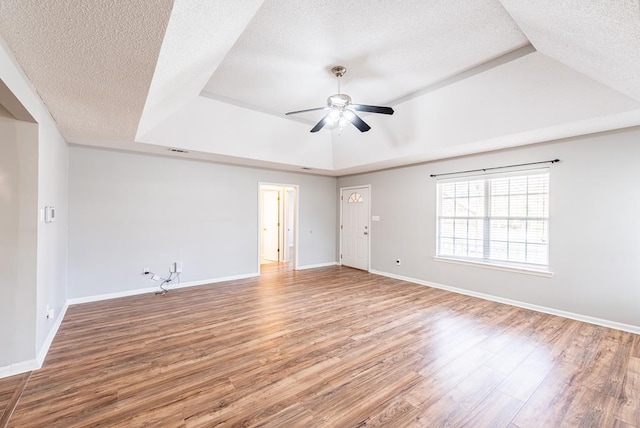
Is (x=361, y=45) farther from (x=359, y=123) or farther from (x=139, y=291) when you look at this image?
(x=139, y=291)

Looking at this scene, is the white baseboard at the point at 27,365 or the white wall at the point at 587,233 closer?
the white baseboard at the point at 27,365

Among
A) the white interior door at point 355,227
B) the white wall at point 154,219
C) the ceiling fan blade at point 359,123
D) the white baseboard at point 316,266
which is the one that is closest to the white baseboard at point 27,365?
the white wall at point 154,219

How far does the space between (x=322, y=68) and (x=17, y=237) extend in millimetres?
3422

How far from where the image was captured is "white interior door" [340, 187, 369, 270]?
21.9 feet

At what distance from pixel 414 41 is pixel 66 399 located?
4285 millimetres

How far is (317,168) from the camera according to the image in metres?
6.00

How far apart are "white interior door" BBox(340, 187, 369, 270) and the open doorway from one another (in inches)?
56.9

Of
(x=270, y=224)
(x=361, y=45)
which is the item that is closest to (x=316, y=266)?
(x=270, y=224)

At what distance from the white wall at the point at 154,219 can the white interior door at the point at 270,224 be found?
221 centimetres

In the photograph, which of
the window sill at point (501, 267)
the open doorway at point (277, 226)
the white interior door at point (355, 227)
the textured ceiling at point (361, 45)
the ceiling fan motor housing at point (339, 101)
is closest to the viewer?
the textured ceiling at point (361, 45)

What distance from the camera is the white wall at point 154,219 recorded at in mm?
4234

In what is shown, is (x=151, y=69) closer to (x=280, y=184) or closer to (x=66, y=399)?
(x=66, y=399)

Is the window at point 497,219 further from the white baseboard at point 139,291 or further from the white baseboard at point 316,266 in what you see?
the white baseboard at point 139,291

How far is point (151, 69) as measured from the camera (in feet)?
6.32
